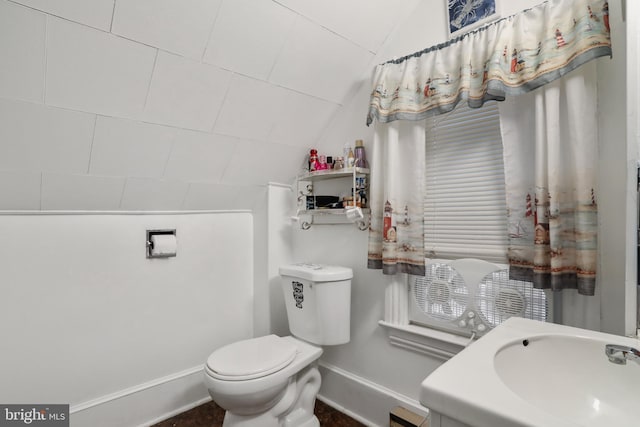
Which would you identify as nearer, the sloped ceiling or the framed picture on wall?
the sloped ceiling

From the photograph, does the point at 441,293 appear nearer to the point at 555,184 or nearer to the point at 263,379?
A: the point at 555,184

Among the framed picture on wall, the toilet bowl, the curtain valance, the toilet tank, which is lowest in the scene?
the toilet bowl

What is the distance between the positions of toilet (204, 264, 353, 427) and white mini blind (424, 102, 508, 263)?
22.4 inches

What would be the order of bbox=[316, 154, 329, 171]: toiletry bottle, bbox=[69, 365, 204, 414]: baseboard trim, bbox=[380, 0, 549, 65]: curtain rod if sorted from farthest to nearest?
bbox=[316, 154, 329, 171]: toiletry bottle, bbox=[69, 365, 204, 414]: baseboard trim, bbox=[380, 0, 549, 65]: curtain rod

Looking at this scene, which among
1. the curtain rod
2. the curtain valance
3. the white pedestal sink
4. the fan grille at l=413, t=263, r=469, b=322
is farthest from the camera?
the fan grille at l=413, t=263, r=469, b=322

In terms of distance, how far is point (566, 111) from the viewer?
1.21 metres

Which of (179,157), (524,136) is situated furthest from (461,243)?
(179,157)

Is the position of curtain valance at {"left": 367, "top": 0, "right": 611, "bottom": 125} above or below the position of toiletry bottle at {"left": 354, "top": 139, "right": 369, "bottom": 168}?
above

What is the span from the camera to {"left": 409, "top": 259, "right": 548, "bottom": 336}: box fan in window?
1408 mm

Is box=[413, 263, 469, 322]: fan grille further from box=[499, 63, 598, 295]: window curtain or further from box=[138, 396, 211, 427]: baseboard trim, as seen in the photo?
box=[138, 396, 211, 427]: baseboard trim

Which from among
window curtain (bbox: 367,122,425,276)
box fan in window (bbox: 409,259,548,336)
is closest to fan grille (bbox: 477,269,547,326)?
box fan in window (bbox: 409,259,548,336)

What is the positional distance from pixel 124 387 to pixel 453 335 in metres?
1.75

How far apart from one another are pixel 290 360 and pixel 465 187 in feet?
3.81

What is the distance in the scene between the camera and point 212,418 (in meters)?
1.93
